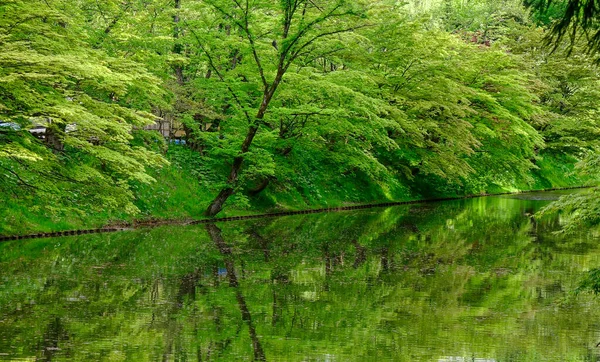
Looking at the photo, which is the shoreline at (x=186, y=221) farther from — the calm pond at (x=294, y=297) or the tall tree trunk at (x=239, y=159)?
the calm pond at (x=294, y=297)

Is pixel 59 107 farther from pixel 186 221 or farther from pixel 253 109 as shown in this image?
pixel 253 109

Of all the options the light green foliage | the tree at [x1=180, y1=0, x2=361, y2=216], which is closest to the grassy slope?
the light green foliage

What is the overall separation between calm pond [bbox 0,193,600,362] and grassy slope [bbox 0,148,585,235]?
1393mm

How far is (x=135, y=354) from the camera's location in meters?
12.4

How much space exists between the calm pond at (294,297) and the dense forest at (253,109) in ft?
8.05

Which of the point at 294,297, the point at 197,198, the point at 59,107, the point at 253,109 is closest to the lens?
the point at 294,297

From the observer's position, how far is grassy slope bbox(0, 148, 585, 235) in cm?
2628

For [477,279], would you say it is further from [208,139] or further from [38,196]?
[208,139]

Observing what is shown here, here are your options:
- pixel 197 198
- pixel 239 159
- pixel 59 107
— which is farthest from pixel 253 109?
pixel 59 107

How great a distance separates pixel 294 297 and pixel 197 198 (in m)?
17.8

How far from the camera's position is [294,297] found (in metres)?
17.9

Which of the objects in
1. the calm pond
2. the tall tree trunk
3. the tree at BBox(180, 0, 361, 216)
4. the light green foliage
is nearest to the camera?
the calm pond

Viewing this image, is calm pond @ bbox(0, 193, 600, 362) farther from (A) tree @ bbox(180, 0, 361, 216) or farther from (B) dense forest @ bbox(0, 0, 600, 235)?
(A) tree @ bbox(180, 0, 361, 216)

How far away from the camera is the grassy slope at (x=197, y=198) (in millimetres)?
26281
